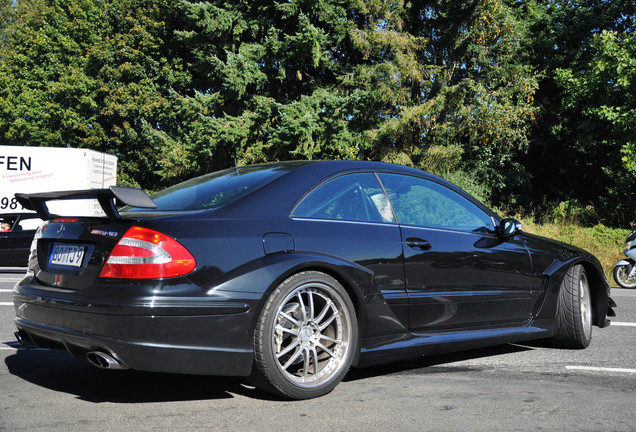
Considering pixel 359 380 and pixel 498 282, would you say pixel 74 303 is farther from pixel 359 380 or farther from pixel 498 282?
pixel 498 282

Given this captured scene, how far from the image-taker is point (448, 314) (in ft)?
14.5

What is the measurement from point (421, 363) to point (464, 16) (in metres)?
25.1

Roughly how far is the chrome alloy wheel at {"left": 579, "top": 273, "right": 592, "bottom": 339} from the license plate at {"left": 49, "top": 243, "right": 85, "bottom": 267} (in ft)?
12.8

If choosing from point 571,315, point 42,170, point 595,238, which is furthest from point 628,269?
point 42,170

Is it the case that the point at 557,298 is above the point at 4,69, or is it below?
below

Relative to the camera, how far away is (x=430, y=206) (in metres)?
4.69

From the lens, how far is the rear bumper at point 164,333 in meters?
3.31

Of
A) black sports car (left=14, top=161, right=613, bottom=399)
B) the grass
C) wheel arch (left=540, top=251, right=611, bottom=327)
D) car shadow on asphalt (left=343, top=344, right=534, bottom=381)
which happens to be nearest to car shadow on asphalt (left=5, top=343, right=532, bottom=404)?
car shadow on asphalt (left=343, top=344, right=534, bottom=381)

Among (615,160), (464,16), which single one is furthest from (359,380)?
(615,160)

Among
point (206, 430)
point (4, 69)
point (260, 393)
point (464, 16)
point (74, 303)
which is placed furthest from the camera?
point (4, 69)

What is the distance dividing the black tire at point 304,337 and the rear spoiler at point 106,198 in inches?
34.1

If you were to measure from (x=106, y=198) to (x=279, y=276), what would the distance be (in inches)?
39.8

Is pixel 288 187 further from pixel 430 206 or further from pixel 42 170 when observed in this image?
pixel 42 170

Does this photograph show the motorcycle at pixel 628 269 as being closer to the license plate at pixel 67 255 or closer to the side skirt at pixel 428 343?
Result: the side skirt at pixel 428 343
